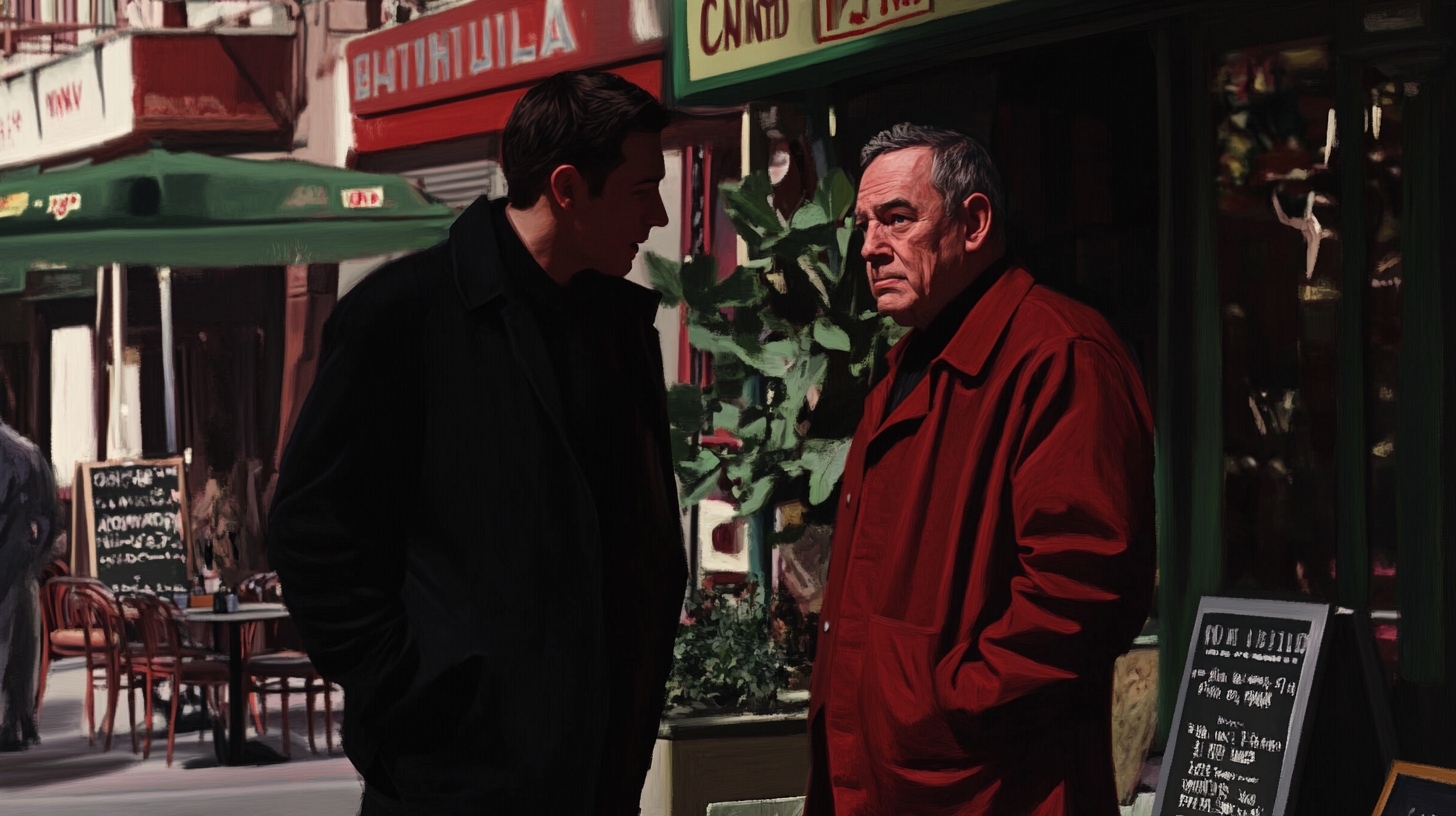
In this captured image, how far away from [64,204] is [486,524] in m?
9.72

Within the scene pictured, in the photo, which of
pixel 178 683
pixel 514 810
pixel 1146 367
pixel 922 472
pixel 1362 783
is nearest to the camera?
pixel 514 810

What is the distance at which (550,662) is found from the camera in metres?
2.89

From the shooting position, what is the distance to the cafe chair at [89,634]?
33.8 feet

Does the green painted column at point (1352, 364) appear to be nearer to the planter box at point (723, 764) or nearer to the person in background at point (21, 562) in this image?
the planter box at point (723, 764)

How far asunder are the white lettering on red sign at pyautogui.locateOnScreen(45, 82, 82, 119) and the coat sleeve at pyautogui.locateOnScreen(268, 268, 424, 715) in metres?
17.1

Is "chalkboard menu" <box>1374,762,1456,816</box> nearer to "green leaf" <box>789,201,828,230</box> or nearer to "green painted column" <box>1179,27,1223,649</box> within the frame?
"green painted column" <box>1179,27,1223,649</box>

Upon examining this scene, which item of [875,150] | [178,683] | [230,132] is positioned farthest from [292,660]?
[230,132]

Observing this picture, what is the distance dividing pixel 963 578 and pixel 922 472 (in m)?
0.22

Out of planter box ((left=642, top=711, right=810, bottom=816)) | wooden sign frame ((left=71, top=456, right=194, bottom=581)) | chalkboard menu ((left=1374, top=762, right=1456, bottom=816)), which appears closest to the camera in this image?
chalkboard menu ((left=1374, top=762, right=1456, bottom=816))

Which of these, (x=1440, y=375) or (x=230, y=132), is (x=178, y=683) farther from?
(x=230, y=132)

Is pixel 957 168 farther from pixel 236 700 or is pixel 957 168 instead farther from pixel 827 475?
pixel 236 700

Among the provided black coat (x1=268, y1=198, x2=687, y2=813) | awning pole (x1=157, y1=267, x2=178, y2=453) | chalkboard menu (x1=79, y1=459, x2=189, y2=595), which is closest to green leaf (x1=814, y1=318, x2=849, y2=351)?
black coat (x1=268, y1=198, x2=687, y2=813)

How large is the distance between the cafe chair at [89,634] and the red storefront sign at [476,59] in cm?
434

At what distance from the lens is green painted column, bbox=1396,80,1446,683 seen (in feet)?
19.2
